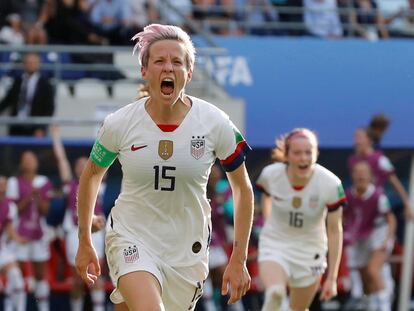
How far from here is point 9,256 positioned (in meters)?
15.7

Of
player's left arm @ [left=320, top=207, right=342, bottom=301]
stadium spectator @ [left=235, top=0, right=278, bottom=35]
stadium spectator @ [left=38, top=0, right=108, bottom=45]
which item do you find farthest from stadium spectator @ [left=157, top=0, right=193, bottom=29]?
player's left arm @ [left=320, top=207, right=342, bottom=301]

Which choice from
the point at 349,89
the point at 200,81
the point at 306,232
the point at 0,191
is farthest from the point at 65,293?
the point at 306,232

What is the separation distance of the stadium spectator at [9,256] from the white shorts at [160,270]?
7.53 m

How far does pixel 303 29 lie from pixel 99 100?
364cm

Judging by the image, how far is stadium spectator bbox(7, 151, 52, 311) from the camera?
1575cm

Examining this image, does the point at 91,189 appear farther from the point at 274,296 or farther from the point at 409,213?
the point at 409,213

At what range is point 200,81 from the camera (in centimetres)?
1675

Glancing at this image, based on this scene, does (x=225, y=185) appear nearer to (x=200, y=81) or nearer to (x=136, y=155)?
(x=200, y=81)

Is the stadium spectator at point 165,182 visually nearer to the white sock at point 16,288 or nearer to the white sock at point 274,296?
the white sock at point 274,296

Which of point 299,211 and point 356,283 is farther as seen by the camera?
point 356,283

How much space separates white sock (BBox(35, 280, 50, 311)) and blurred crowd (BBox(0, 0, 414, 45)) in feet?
10.7

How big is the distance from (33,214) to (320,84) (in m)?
4.27

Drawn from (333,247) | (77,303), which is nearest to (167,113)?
(333,247)

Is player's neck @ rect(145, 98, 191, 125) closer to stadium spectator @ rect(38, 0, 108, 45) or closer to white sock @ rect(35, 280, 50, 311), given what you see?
white sock @ rect(35, 280, 50, 311)
